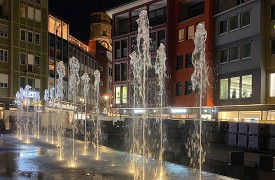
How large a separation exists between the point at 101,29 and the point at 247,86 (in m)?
79.3

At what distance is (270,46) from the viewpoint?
31.6 meters

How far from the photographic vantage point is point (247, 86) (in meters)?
33.1

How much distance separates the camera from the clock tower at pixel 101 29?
10800cm

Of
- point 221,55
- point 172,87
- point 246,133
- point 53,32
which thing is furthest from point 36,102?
point 246,133

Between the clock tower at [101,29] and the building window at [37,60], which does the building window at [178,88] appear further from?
the clock tower at [101,29]

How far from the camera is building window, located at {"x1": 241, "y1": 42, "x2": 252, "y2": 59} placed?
108ft

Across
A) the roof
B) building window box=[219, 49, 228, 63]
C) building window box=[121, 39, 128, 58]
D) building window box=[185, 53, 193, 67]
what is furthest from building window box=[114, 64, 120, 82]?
building window box=[219, 49, 228, 63]

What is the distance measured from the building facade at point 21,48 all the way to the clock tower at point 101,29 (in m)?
50.4

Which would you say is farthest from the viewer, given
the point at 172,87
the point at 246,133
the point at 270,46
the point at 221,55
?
the point at 172,87

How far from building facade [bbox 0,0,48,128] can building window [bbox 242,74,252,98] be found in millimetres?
29809

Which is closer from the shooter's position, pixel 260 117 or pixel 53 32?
pixel 260 117

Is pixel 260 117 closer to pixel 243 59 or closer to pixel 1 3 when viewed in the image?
pixel 243 59

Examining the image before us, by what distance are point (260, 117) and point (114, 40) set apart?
79.8 ft

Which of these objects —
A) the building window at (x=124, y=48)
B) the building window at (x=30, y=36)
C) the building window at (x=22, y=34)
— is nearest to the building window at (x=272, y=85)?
the building window at (x=124, y=48)
